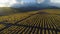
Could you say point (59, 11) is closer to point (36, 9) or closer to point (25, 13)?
point (36, 9)

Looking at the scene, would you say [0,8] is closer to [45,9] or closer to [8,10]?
[8,10]

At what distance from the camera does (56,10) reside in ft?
104

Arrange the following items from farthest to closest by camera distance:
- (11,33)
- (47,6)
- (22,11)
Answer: (22,11) < (47,6) < (11,33)

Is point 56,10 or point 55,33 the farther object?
point 56,10

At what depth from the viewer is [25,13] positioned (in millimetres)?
31859

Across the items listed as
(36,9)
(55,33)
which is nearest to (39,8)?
(36,9)

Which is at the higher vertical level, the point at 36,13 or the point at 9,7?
→ the point at 9,7

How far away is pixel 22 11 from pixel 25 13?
1.01 metres

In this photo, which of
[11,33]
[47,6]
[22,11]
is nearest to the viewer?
[11,33]

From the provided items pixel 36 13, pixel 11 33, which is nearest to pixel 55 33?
pixel 11 33

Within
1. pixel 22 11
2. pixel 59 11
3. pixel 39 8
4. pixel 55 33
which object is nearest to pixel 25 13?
pixel 22 11

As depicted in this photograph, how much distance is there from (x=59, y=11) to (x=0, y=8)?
13.2 meters

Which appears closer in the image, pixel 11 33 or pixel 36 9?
pixel 11 33

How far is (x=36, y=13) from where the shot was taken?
32531 millimetres
